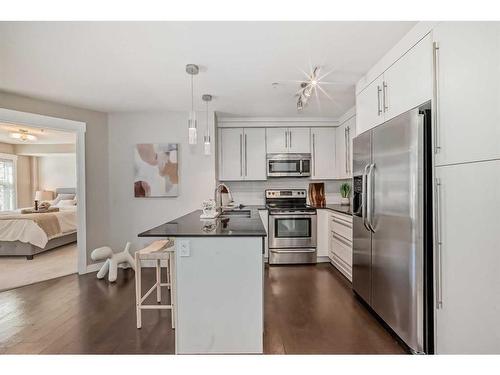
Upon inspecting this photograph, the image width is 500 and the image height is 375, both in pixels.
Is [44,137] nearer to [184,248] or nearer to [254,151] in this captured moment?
[254,151]

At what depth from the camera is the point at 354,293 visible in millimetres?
3002

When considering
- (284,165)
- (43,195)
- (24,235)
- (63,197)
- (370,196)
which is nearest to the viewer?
(370,196)

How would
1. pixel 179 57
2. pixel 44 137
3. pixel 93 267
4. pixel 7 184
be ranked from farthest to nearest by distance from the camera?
pixel 7 184 → pixel 44 137 → pixel 93 267 → pixel 179 57

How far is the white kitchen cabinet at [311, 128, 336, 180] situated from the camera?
4.54 metres

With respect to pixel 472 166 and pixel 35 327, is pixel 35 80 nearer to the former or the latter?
pixel 35 327

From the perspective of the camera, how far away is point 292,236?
413 cm

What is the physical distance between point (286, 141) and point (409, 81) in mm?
2598

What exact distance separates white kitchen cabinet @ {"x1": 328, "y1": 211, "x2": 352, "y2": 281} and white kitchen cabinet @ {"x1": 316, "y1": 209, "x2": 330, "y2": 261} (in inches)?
3.5

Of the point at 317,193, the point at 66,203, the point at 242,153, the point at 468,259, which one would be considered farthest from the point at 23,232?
the point at 468,259

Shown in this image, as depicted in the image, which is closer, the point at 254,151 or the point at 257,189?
the point at 254,151

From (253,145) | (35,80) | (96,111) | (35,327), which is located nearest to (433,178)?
(253,145)

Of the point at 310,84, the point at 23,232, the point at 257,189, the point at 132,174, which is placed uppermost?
the point at 310,84

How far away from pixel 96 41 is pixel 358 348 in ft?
10.2

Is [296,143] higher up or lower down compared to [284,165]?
higher up
